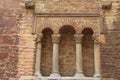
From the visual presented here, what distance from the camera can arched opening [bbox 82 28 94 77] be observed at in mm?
7199

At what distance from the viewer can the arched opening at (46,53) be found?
23.7 feet

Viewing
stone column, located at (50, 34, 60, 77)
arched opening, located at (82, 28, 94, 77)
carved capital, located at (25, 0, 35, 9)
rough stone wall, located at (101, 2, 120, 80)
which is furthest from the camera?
carved capital, located at (25, 0, 35, 9)

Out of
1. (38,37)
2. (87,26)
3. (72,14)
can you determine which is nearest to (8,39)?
(38,37)

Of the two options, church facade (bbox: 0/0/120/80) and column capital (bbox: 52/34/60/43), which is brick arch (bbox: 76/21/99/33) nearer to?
church facade (bbox: 0/0/120/80)

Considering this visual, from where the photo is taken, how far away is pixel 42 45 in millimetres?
7395

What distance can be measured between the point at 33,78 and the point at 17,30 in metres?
1.16

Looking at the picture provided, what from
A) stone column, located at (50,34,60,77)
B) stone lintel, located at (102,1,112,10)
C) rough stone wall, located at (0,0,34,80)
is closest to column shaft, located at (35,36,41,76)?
rough stone wall, located at (0,0,34,80)

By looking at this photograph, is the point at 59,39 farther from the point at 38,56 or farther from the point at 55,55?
the point at 38,56

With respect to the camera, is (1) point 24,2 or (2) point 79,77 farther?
(1) point 24,2

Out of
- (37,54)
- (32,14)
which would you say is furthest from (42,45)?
(32,14)

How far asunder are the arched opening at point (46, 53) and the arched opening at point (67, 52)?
230 millimetres

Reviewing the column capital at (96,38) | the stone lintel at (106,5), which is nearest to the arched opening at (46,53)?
the column capital at (96,38)

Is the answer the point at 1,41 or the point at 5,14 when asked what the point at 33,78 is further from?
the point at 5,14

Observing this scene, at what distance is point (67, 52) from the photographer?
7355 millimetres
